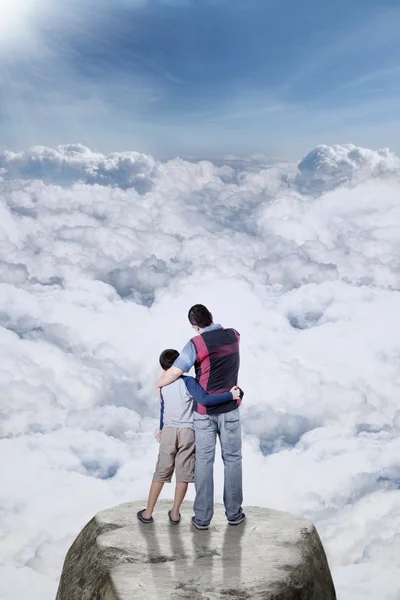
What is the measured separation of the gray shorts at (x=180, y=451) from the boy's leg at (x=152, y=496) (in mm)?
187

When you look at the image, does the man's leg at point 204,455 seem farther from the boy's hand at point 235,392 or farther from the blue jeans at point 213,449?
the boy's hand at point 235,392

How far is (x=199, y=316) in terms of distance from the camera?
25.0 feet

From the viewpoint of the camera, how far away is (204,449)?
779 centimetres

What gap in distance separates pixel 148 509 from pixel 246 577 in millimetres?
1919

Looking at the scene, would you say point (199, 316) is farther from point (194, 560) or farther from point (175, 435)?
point (194, 560)

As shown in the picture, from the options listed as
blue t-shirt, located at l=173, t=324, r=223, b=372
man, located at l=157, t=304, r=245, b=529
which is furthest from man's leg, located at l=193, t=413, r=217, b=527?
blue t-shirt, located at l=173, t=324, r=223, b=372

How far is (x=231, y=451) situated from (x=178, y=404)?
0.89m

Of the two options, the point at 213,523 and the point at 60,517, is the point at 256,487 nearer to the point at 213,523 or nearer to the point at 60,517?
the point at 60,517

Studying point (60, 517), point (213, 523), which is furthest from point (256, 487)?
point (213, 523)

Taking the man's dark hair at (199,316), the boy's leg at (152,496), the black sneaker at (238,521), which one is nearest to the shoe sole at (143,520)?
the boy's leg at (152,496)

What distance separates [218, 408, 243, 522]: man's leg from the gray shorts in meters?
0.44

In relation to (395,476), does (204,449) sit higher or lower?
higher

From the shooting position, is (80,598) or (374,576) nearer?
(80,598)

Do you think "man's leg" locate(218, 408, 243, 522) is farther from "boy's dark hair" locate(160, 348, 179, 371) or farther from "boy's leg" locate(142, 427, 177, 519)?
"boy's dark hair" locate(160, 348, 179, 371)
